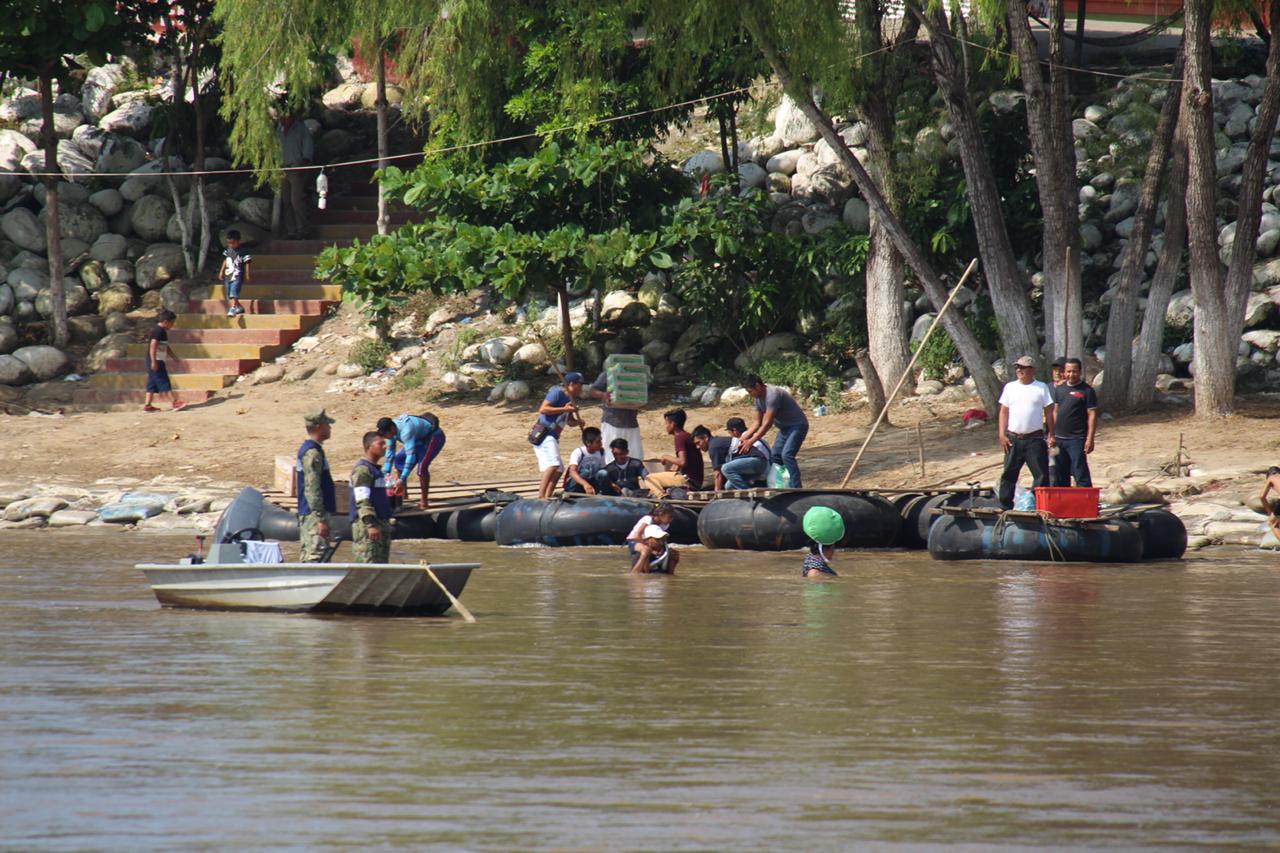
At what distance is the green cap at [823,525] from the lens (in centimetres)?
1570

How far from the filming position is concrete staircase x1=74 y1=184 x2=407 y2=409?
2767 centimetres

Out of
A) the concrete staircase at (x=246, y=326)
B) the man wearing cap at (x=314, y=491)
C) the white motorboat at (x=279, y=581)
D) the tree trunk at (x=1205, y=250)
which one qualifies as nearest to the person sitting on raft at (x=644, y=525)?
the white motorboat at (x=279, y=581)

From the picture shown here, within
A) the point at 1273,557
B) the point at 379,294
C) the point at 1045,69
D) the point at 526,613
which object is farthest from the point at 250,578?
the point at 1045,69

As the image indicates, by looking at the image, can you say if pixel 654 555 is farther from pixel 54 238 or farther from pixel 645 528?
pixel 54 238

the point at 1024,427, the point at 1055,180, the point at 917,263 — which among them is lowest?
the point at 1024,427

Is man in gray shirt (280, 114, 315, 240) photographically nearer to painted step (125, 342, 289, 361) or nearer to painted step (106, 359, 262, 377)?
painted step (125, 342, 289, 361)

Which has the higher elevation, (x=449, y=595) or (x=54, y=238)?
(x=54, y=238)

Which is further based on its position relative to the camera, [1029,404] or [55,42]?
[55,42]

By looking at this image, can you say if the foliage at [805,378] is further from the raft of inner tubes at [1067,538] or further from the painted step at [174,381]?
the painted step at [174,381]

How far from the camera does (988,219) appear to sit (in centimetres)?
2186

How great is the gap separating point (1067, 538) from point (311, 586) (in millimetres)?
7634

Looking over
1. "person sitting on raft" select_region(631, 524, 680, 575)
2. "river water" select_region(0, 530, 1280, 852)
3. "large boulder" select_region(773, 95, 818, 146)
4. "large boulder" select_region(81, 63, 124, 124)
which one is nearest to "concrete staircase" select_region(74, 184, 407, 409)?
"large boulder" select_region(81, 63, 124, 124)

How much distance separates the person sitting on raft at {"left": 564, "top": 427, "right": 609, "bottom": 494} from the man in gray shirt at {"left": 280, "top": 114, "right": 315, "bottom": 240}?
1314cm

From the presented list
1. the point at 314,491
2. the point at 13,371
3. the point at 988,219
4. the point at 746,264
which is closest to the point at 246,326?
the point at 13,371
